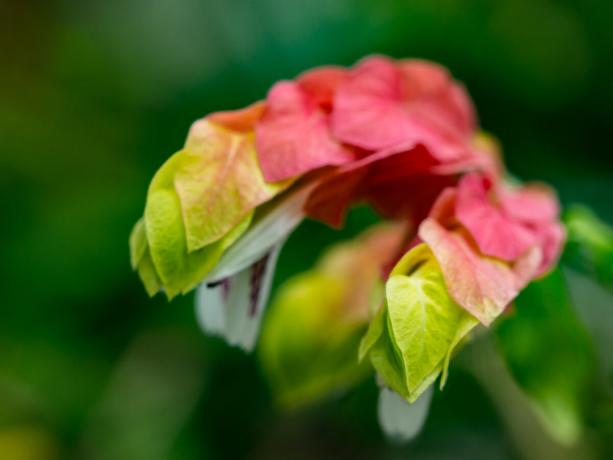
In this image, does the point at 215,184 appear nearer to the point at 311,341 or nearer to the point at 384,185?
the point at 384,185

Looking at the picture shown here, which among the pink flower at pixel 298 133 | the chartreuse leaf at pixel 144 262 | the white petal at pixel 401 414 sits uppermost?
the pink flower at pixel 298 133

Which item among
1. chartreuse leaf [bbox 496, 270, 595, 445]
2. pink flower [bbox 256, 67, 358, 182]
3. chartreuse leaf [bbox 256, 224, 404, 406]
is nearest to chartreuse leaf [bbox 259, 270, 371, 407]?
chartreuse leaf [bbox 256, 224, 404, 406]

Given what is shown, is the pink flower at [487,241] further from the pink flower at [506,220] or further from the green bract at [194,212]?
the green bract at [194,212]

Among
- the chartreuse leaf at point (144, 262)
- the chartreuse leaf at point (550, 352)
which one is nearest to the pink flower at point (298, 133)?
the chartreuse leaf at point (144, 262)

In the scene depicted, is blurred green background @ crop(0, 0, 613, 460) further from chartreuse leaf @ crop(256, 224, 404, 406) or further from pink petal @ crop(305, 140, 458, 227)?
pink petal @ crop(305, 140, 458, 227)

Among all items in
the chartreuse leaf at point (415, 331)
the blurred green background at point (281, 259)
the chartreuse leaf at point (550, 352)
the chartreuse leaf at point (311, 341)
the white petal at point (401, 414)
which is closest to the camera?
the chartreuse leaf at point (415, 331)

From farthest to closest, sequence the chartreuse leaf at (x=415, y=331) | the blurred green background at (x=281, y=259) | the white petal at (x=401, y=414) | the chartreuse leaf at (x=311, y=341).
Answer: the blurred green background at (x=281, y=259), the chartreuse leaf at (x=311, y=341), the white petal at (x=401, y=414), the chartreuse leaf at (x=415, y=331)
